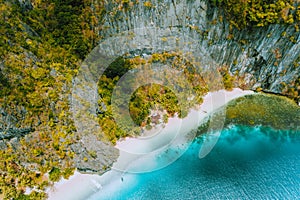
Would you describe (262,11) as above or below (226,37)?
above

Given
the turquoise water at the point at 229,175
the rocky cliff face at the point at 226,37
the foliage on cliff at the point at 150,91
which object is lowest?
the turquoise water at the point at 229,175

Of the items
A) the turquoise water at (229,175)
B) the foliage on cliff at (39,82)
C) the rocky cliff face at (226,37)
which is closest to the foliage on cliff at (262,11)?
the rocky cliff face at (226,37)

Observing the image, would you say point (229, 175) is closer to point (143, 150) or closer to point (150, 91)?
point (143, 150)

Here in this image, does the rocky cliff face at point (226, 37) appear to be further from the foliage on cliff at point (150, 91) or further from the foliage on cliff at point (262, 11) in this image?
the foliage on cliff at point (150, 91)

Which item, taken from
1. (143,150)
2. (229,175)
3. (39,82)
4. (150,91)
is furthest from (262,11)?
(39,82)

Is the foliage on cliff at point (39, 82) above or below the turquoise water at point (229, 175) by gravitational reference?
above

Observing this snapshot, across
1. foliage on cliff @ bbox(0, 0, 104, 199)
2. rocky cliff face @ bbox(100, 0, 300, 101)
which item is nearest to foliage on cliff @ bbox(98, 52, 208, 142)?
rocky cliff face @ bbox(100, 0, 300, 101)
